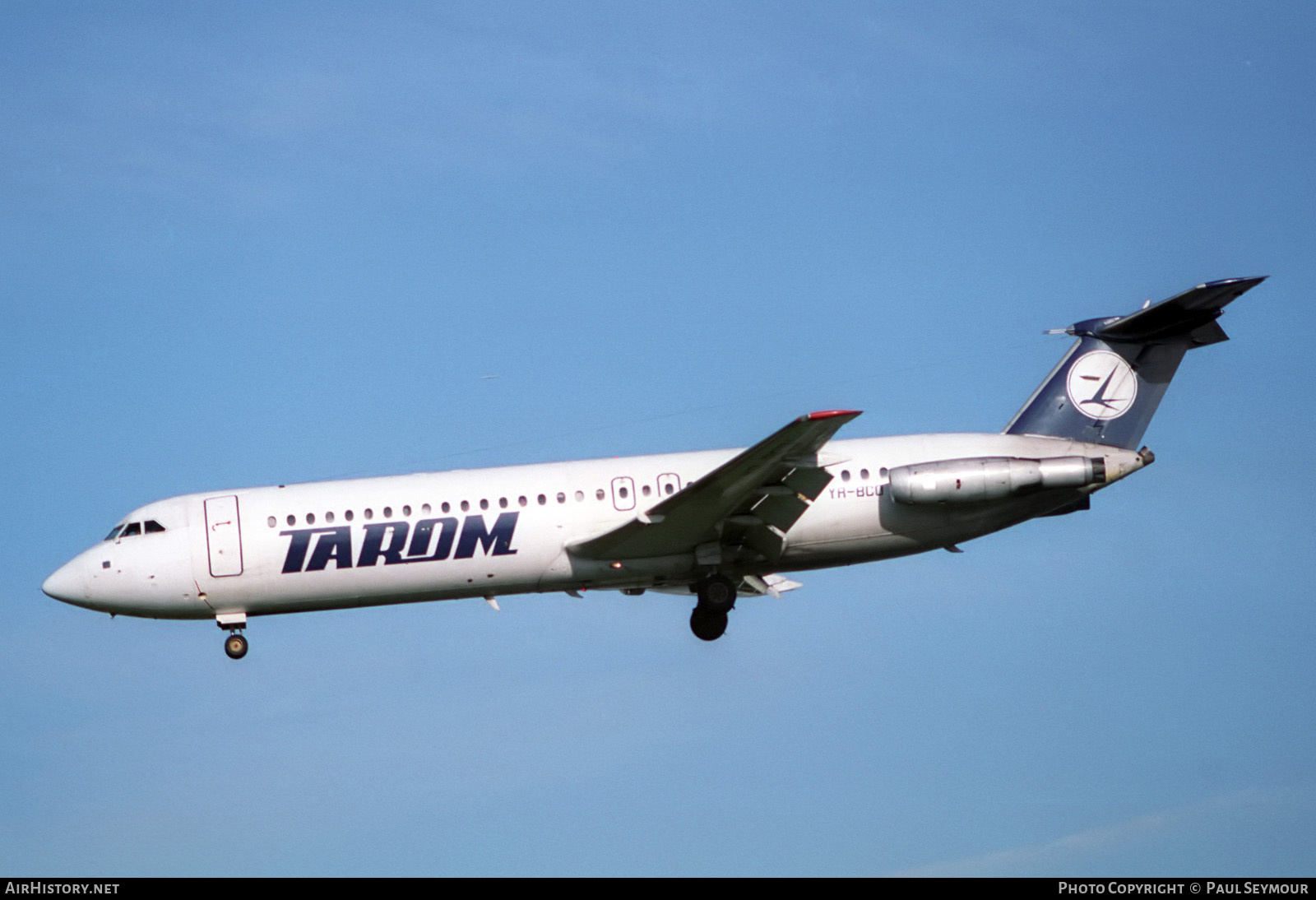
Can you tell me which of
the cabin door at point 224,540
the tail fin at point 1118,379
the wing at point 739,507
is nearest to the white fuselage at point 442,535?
the cabin door at point 224,540

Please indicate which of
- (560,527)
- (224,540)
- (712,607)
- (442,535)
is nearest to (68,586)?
(224,540)

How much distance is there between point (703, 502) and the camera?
32.2m

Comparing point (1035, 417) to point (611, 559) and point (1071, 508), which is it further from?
point (611, 559)

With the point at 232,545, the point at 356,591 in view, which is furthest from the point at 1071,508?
the point at 232,545

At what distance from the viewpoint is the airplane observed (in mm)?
33094

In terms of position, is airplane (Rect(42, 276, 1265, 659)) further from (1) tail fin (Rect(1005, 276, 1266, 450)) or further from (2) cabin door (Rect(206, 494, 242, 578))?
(1) tail fin (Rect(1005, 276, 1266, 450))

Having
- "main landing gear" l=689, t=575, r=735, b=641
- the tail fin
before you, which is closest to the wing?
"main landing gear" l=689, t=575, r=735, b=641

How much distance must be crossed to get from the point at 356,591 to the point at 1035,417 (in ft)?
51.7

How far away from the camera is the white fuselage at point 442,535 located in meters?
33.2

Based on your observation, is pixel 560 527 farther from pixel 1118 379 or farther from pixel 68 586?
pixel 1118 379

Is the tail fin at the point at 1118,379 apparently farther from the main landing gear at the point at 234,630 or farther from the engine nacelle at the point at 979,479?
the main landing gear at the point at 234,630

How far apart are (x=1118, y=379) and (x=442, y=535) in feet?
51.6

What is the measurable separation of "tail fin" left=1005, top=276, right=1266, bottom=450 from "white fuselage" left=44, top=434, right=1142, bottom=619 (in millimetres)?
2161

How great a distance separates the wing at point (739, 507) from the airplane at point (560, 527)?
5 centimetres
